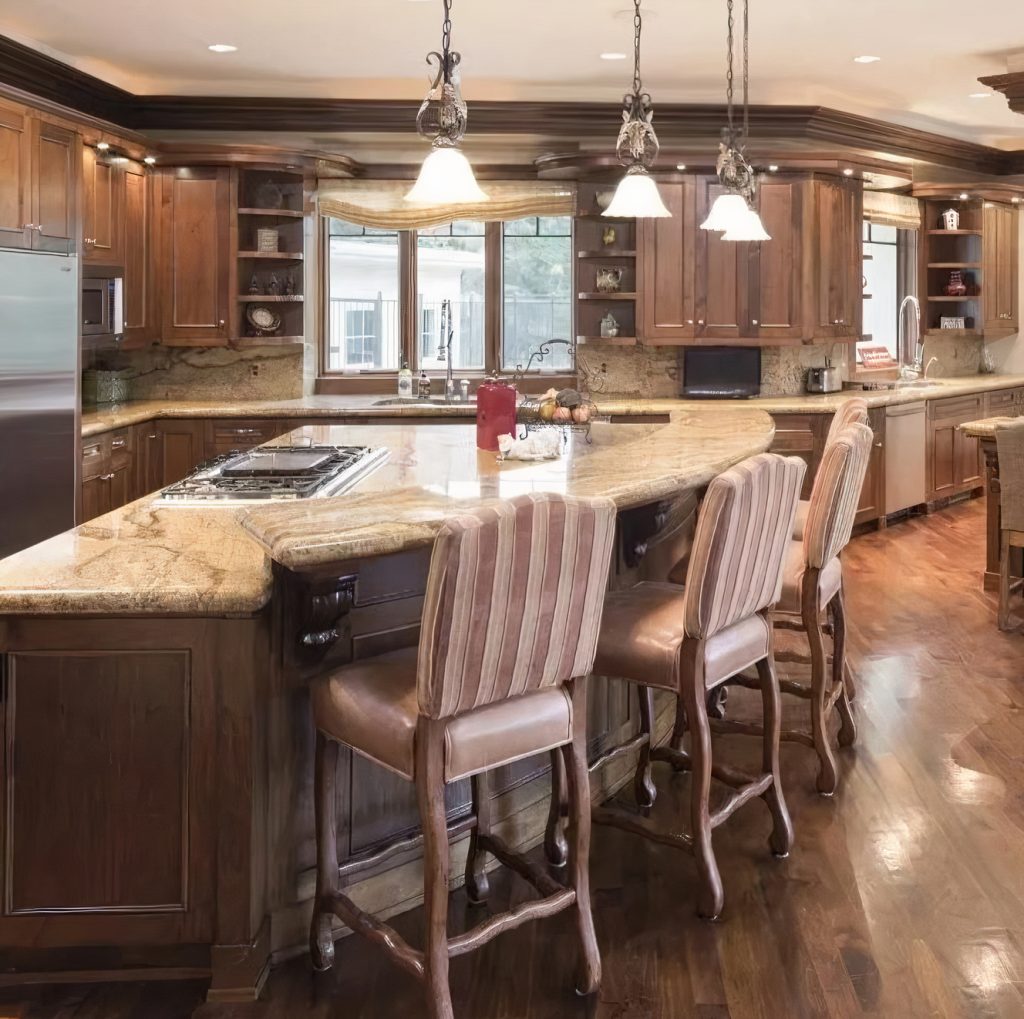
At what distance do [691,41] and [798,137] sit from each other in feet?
4.96

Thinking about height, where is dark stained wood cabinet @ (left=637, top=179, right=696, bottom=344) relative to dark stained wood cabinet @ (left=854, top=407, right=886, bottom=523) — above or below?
above

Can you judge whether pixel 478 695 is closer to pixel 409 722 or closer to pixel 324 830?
pixel 409 722

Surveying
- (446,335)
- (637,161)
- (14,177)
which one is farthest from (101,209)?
(637,161)

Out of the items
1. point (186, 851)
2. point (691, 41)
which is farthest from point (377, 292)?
point (186, 851)

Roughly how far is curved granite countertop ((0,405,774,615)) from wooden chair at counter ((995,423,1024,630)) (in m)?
1.94

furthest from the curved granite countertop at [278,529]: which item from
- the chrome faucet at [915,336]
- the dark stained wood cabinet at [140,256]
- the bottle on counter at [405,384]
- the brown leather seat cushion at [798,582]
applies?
the chrome faucet at [915,336]

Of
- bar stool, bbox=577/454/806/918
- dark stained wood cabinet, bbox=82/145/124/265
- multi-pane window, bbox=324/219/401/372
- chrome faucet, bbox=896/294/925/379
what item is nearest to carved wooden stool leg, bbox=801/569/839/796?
bar stool, bbox=577/454/806/918

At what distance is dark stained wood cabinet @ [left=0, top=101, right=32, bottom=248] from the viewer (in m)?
5.06

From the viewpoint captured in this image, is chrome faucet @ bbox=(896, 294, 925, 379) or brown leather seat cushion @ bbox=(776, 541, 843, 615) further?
chrome faucet @ bbox=(896, 294, 925, 379)

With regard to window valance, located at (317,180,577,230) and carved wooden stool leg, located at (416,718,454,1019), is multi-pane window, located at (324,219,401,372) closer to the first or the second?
window valance, located at (317,180,577,230)

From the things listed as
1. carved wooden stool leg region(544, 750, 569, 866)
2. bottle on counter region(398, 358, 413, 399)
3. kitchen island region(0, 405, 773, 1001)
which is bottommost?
carved wooden stool leg region(544, 750, 569, 866)

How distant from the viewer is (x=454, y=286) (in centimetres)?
788

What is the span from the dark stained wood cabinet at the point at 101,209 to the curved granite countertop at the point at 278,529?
3129 millimetres

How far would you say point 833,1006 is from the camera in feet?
7.91
